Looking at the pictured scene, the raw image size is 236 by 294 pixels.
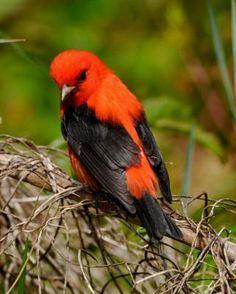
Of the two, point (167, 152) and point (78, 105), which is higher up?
point (78, 105)

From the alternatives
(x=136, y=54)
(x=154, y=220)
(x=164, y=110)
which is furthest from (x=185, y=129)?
(x=136, y=54)

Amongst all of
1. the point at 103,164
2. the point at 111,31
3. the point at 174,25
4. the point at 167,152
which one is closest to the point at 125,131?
the point at 103,164

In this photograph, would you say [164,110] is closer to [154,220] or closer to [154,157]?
[154,157]

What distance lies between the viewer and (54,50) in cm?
793

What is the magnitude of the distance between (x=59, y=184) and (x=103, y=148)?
0.69 metres

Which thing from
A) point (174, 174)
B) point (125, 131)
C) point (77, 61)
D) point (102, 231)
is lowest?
point (174, 174)

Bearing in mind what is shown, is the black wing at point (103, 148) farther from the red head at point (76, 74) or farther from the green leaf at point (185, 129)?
the green leaf at point (185, 129)

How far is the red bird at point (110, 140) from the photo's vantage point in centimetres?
415

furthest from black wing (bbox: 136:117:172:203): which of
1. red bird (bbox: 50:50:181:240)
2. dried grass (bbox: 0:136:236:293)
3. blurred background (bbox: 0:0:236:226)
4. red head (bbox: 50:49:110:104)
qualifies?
blurred background (bbox: 0:0:236:226)

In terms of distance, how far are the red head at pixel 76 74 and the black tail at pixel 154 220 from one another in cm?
A: 100

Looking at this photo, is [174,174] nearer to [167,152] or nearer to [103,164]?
[167,152]

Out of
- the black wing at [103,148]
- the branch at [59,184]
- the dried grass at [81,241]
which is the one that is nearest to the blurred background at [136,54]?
the black wing at [103,148]

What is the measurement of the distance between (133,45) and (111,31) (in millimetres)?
Result: 341

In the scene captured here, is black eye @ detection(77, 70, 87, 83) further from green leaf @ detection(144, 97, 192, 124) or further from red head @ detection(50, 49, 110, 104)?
green leaf @ detection(144, 97, 192, 124)
